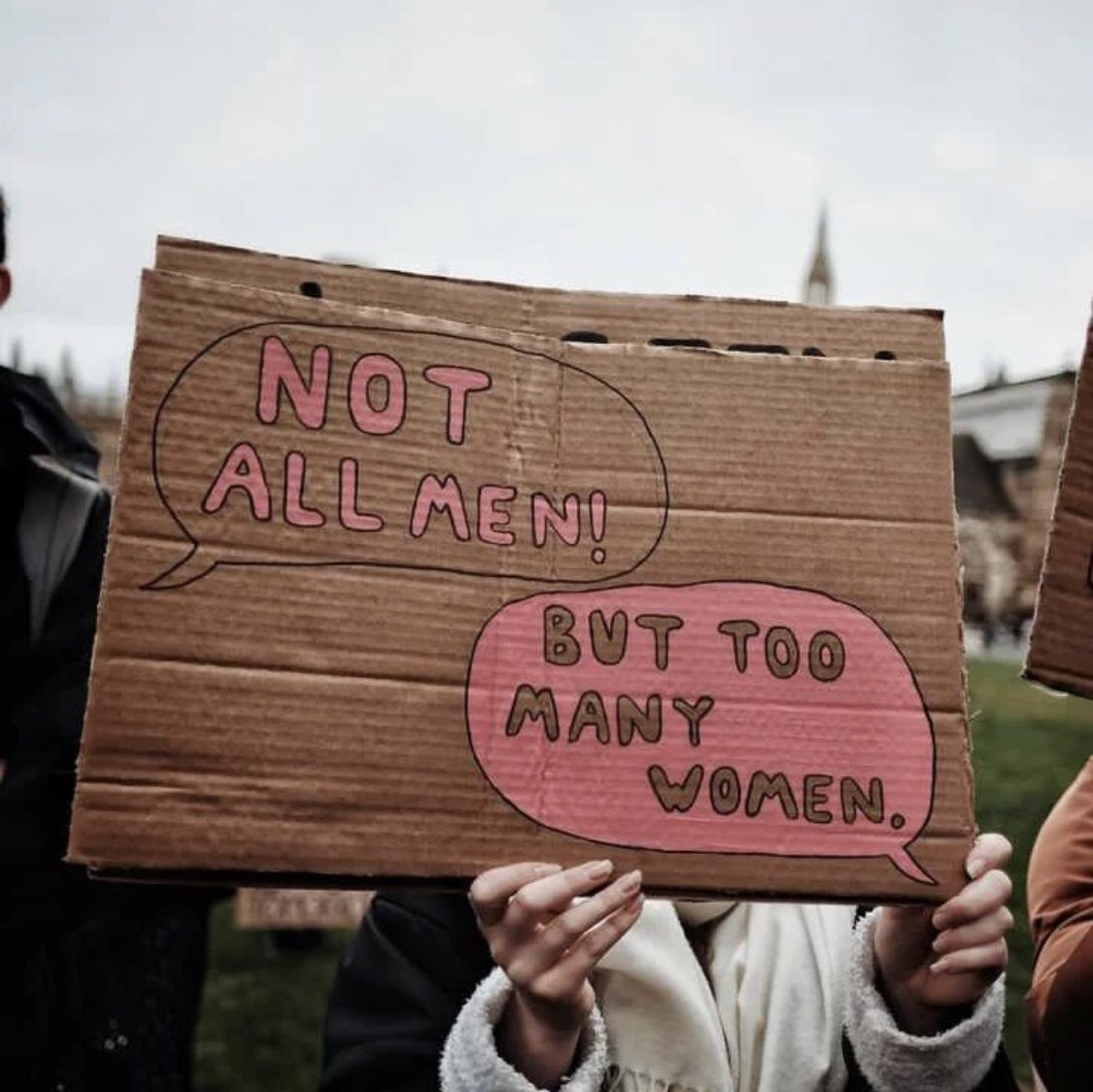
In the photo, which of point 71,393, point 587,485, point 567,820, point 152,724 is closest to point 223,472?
point 152,724

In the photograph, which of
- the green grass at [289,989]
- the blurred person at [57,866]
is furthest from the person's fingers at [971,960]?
the green grass at [289,989]

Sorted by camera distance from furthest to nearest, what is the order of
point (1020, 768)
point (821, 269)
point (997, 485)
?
1. point (821, 269)
2. point (997, 485)
3. point (1020, 768)

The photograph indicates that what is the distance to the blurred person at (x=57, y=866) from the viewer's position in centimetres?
132

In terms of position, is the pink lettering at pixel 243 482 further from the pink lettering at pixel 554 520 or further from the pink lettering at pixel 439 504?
the pink lettering at pixel 554 520

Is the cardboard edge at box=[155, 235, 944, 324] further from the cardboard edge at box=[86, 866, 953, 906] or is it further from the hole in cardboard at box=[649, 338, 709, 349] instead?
the cardboard edge at box=[86, 866, 953, 906]

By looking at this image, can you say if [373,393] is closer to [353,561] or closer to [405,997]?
[353,561]

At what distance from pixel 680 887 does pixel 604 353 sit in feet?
1.63

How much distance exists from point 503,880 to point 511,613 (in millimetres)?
232

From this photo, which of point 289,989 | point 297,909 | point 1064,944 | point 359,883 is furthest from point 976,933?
point 289,989

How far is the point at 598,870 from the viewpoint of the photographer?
2.96ft

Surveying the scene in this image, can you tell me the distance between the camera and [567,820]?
3.02 ft

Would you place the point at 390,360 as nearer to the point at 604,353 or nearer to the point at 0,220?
the point at 604,353

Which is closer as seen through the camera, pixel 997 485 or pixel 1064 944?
pixel 1064 944

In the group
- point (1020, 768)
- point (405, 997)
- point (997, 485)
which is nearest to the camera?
point (405, 997)
